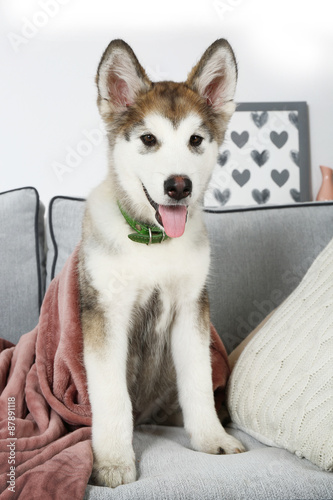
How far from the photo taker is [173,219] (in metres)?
1.21

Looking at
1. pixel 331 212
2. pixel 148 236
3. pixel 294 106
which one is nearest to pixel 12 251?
pixel 148 236

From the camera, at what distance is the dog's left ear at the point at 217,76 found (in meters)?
1.32

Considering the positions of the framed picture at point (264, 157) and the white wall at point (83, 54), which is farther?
the framed picture at point (264, 157)

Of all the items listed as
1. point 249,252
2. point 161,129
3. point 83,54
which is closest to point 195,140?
point 161,129

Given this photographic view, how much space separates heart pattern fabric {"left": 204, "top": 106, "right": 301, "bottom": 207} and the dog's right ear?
1.79 m

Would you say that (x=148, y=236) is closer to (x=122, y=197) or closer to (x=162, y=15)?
(x=122, y=197)

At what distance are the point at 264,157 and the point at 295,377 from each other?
7.08 feet

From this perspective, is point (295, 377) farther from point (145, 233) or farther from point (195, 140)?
point (195, 140)

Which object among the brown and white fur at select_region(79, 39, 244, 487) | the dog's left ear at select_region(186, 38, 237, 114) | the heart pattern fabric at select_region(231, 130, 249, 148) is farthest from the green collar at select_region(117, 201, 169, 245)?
the heart pattern fabric at select_region(231, 130, 249, 148)

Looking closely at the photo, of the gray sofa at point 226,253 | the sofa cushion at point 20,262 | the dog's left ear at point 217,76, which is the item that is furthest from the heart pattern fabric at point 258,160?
the dog's left ear at point 217,76

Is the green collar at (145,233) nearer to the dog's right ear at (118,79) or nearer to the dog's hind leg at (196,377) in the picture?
the dog's hind leg at (196,377)

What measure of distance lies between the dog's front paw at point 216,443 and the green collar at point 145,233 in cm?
51

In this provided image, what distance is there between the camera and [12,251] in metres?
1.95

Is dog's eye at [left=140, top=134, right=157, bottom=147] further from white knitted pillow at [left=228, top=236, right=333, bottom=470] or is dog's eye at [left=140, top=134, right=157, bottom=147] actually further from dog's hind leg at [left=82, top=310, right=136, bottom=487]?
white knitted pillow at [left=228, top=236, right=333, bottom=470]
